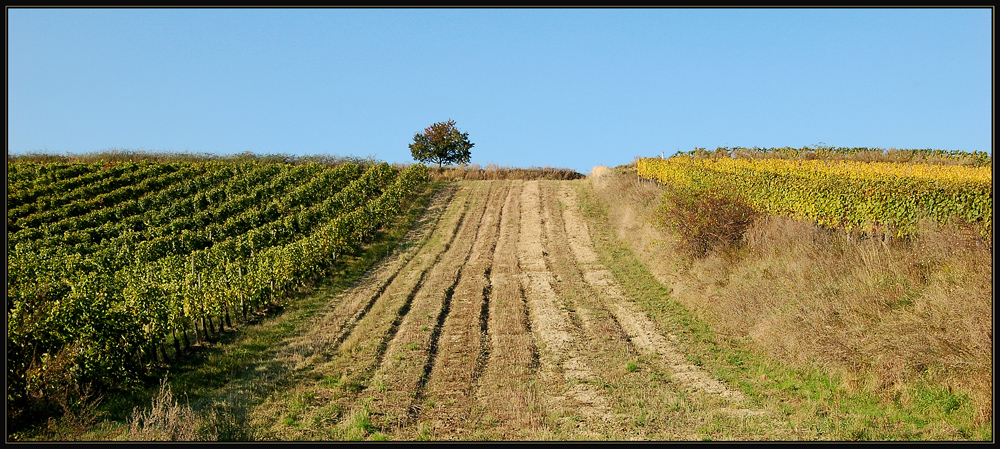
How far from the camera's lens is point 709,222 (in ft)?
66.5

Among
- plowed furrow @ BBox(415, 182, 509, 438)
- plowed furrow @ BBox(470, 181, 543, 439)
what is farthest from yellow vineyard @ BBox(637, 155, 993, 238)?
plowed furrow @ BBox(415, 182, 509, 438)

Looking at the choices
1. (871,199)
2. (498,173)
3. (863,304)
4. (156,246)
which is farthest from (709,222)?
(498,173)

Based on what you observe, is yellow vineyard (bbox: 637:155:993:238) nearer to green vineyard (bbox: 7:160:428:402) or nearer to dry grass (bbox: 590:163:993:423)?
dry grass (bbox: 590:163:993:423)

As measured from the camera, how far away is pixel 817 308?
1257cm

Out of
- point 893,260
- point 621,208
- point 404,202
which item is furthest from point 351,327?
point 404,202

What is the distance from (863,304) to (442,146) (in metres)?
55.5

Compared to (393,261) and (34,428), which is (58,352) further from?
(393,261)

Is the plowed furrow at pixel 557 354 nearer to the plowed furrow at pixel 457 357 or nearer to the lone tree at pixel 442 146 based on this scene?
the plowed furrow at pixel 457 357

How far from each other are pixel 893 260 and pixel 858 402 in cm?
383

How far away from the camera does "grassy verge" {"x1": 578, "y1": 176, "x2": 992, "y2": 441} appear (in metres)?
9.61

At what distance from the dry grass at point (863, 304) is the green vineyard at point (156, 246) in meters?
12.1

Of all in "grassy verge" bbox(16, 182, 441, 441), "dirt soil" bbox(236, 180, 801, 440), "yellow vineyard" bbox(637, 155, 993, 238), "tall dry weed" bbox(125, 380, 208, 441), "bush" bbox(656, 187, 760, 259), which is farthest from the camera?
"bush" bbox(656, 187, 760, 259)

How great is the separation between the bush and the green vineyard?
11984mm

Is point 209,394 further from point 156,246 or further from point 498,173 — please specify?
point 498,173
